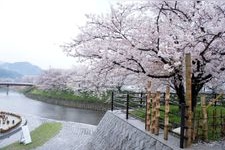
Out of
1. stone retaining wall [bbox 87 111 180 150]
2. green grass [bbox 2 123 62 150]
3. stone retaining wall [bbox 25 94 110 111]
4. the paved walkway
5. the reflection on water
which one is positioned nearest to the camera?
stone retaining wall [bbox 87 111 180 150]

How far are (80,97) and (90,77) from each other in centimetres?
4333

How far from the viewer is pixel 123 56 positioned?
12.8m

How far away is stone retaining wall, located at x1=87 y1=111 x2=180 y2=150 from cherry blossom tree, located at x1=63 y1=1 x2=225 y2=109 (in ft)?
7.53

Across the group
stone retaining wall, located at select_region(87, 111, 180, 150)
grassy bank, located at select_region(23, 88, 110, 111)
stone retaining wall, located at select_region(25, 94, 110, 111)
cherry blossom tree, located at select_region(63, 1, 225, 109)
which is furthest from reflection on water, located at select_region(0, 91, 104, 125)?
cherry blossom tree, located at select_region(63, 1, 225, 109)

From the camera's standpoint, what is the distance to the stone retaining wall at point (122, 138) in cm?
1002

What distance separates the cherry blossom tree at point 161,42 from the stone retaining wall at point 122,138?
2.29 metres

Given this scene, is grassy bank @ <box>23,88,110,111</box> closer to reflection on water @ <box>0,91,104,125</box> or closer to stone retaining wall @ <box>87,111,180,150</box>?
reflection on water @ <box>0,91,104,125</box>

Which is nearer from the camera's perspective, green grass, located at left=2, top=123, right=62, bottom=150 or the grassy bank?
green grass, located at left=2, top=123, right=62, bottom=150

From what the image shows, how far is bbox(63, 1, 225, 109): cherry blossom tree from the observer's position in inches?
447

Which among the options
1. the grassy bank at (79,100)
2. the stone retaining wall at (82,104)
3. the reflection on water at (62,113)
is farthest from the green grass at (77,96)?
the reflection on water at (62,113)

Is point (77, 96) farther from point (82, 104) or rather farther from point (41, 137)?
point (41, 137)

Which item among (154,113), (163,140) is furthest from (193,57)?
(163,140)

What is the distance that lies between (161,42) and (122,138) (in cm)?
394

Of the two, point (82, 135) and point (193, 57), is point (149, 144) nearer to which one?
point (193, 57)
